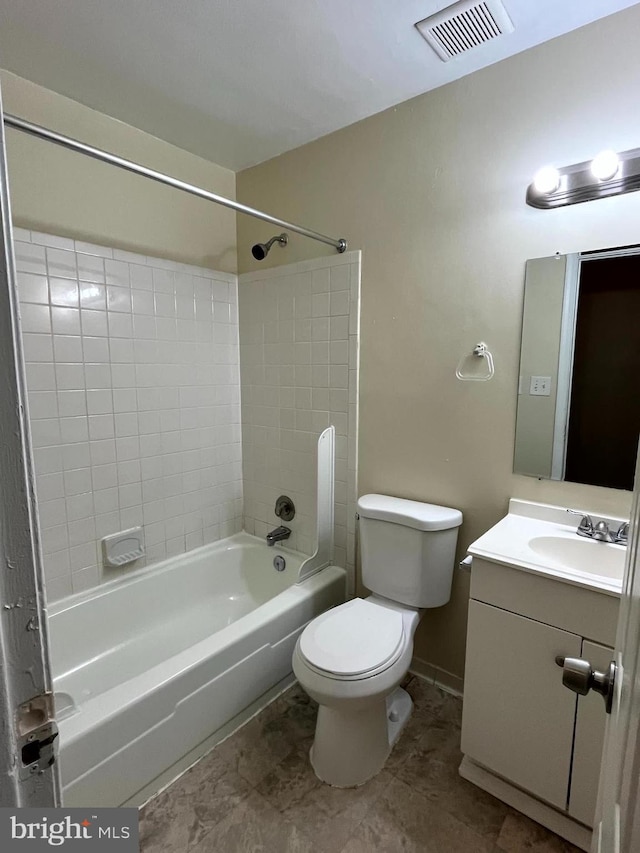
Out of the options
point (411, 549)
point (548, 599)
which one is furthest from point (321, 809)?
point (548, 599)

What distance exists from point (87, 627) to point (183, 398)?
44.1 inches

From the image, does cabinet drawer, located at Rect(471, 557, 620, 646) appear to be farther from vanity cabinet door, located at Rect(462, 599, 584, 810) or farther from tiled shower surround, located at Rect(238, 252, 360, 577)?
tiled shower surround, located at Rect(238, 252, 360, 577)

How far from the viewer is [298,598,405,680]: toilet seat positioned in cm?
135

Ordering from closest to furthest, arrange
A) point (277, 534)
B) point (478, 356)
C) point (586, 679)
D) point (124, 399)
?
1. point (586, 679)
2. point (478, 356)
3. point (124, 399)
4. point (277, 534)

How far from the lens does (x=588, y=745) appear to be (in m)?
1.16

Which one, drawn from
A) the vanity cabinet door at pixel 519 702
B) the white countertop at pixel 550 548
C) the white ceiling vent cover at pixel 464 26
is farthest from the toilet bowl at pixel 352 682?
the white ceiling vent cover at pixel 464 26

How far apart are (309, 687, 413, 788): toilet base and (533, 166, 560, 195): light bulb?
1743mm

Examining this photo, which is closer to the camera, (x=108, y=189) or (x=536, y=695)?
(x=536, y=695)

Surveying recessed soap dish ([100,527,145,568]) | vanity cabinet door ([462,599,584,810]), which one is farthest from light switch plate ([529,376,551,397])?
recessed soap dish ([100,527,145,568])

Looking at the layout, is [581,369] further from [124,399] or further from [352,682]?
[124,399]

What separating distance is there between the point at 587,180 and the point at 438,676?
1954 mm

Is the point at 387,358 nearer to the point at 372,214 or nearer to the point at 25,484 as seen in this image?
the point at 372,214

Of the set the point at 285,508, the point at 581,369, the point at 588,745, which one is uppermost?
the point at 581,369

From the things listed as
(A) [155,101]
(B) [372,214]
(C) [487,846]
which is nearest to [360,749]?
(C) [487,846]
